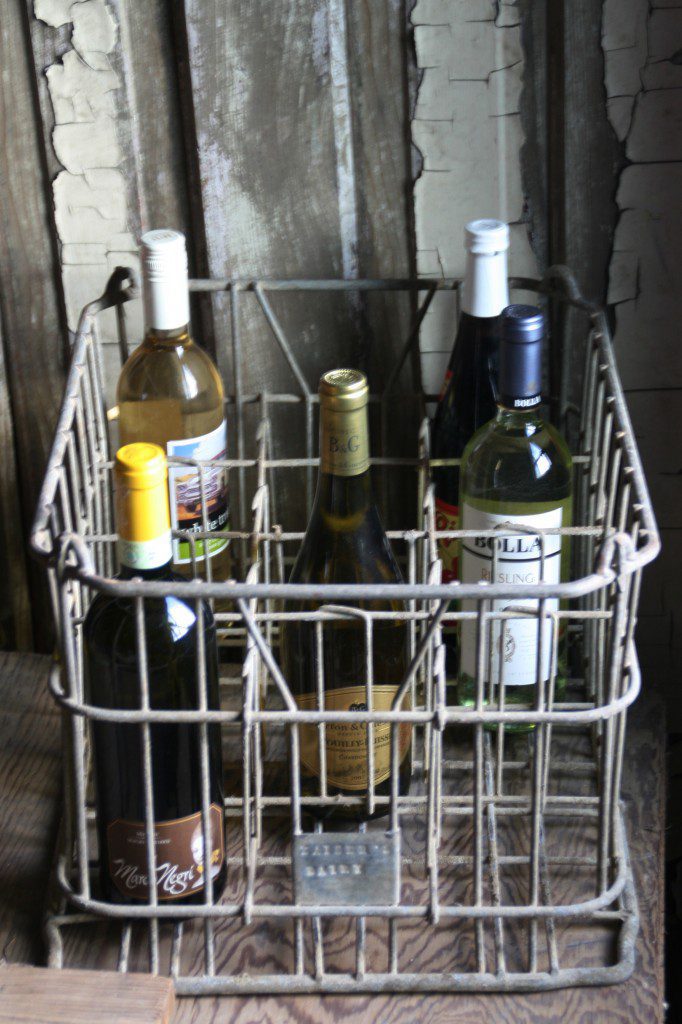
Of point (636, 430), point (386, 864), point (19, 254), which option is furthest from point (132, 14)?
point (386, 864)

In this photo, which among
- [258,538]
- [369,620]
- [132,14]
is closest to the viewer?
[369,620]

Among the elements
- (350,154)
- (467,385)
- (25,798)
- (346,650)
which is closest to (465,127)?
(350,154)

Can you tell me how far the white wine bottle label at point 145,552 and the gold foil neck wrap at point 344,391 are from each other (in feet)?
0.42

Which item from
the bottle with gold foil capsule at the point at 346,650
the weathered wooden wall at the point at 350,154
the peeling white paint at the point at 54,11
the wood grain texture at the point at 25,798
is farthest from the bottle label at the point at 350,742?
the peeling white paint at the point at 54,11

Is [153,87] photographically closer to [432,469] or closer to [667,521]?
[432,469]

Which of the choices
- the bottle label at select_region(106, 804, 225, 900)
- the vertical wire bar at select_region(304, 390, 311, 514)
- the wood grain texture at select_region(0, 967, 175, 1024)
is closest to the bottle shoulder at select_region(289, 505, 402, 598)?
the vertical wire bar at select_region(304, 390, 311, 514)

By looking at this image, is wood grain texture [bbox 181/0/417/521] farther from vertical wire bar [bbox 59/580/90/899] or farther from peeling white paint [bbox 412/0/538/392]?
vertical wire bar [bbox 59/580/90/899]

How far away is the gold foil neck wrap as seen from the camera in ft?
2.41

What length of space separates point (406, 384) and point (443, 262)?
111 millimetres

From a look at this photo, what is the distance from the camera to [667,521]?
3.49 ft

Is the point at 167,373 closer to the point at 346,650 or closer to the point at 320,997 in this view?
the point at 346,650

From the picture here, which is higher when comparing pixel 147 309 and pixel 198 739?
pixel 147 309

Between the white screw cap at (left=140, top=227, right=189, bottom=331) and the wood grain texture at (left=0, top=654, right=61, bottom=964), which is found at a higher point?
the white screw cap at (left=140, top=227, right=189, bottom=331)

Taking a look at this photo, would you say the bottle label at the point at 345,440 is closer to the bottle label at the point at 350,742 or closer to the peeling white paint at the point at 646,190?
the bottle label at the point at 350,742
